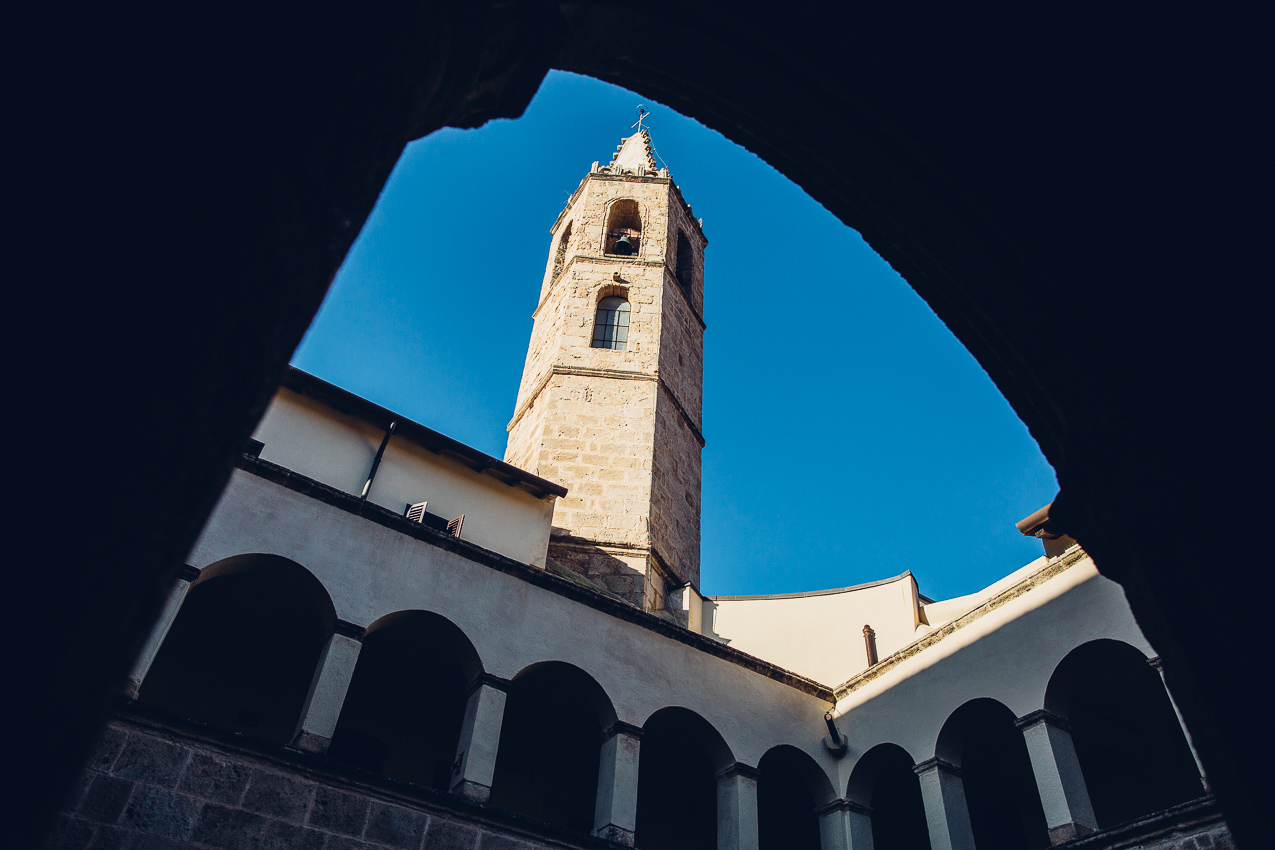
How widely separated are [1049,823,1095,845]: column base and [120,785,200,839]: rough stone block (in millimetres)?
7515

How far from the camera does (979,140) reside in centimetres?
259

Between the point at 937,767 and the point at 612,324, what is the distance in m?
11.5

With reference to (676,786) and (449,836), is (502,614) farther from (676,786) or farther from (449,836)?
(676,786)

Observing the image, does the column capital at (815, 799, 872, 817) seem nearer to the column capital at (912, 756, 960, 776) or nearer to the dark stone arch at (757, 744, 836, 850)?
the dark stone arch at (757, 744, 836, 850)

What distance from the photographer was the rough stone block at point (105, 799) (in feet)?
19.8

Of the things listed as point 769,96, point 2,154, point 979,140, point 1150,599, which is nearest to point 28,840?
point 2,154

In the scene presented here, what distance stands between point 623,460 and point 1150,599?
45.6 feet

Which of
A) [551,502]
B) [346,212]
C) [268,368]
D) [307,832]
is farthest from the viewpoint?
[551,502]

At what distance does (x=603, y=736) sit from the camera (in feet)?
31.2

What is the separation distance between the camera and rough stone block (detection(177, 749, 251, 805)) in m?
6.53

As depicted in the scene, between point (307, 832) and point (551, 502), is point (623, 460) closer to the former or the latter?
point (551, 502)

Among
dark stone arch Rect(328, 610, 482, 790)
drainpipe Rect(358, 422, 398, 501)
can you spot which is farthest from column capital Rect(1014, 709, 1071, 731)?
drainpipe Rect(358, 422, 398, 501)

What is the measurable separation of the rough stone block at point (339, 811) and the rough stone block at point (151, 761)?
1.09 metres

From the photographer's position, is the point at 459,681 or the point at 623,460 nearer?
the point at 459,681
